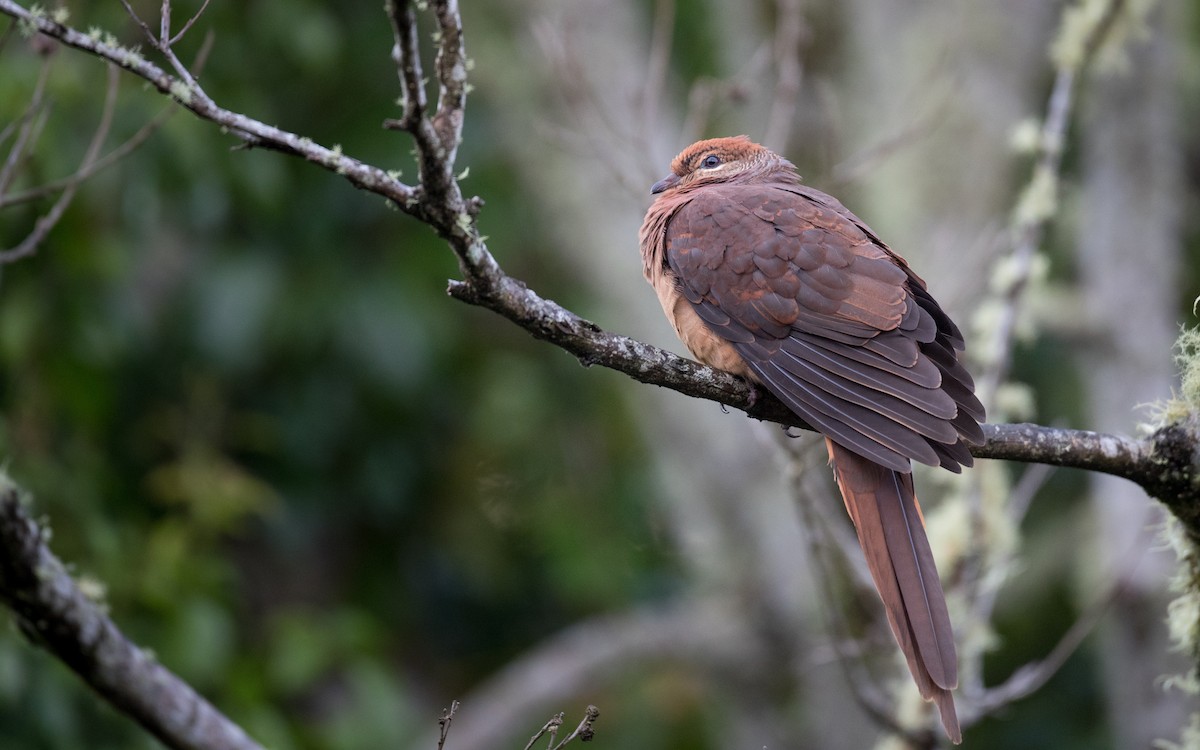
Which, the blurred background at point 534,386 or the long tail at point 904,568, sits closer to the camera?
the long tail at point 904,568

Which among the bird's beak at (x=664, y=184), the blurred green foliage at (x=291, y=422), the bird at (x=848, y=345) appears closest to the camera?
the bird at (x=848, y=345)

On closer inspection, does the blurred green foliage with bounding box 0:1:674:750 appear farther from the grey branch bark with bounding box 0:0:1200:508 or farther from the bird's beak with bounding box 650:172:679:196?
the grey branch bark with bounding box 0:0:1200:508

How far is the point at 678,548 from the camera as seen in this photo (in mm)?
7266

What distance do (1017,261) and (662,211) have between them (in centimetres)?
117

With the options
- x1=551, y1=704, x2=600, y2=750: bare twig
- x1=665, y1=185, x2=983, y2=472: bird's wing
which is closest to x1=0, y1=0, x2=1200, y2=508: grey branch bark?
x1=665, y1=185, x2=983, y2=472: bird's wing

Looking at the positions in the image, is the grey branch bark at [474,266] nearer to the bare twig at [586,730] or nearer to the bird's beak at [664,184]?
the bare twig at [586,730]

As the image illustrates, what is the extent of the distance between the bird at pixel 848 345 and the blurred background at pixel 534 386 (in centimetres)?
70

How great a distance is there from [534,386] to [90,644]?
4.38 metres

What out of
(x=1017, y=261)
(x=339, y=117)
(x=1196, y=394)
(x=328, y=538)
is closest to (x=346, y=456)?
(x=328, y=538)

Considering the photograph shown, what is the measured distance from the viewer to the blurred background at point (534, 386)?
4.49m

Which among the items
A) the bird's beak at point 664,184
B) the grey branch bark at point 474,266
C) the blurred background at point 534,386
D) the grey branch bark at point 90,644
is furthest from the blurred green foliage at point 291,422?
the grey branch bark at point 474,266

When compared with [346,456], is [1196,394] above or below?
below

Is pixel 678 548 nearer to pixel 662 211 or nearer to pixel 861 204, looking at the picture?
pixel 861 204

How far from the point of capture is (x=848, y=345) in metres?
3.14
